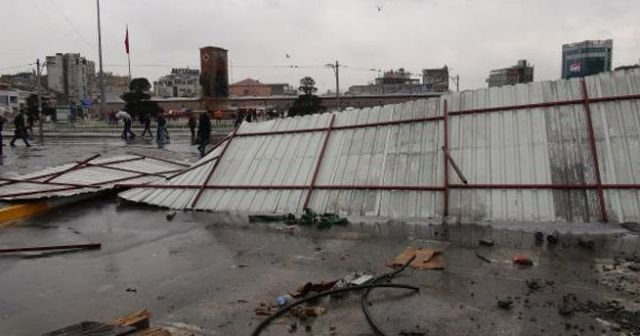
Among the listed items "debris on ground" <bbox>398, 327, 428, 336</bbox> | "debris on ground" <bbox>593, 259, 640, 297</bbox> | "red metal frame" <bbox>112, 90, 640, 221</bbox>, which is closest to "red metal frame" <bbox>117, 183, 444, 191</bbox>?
"red metal frame" <bbox>112, 90, 640, 221</bbox>

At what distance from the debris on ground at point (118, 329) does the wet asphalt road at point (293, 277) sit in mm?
419

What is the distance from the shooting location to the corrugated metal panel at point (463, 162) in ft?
33.0

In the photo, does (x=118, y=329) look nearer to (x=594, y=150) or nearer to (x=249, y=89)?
(x=594, y=150)

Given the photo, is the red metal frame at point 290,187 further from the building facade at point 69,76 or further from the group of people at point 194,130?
the building facade at point 69,76

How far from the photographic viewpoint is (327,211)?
11.7 m

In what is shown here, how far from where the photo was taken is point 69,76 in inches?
4651

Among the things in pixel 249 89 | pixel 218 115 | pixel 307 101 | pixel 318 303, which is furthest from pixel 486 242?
pixel 249 89

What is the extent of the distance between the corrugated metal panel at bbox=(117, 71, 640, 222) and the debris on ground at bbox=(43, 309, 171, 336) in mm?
6106

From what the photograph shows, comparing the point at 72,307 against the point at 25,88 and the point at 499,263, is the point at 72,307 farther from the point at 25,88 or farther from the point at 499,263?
the point at 25,88

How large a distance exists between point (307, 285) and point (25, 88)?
13099 centimetres

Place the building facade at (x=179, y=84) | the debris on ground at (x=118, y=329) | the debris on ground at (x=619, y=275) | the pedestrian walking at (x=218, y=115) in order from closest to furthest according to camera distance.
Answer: the debris on ground at (x=118, y=329), the debris on ground at (x=619, y=275), the pedestrian walking at (x=218, y=115), the building facade at (x=179, y=84)

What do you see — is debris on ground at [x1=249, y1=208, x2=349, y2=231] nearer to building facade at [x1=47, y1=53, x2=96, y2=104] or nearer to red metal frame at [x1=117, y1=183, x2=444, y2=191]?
red metal frame at [x1=117, y1=183, x2=444, y2=191]

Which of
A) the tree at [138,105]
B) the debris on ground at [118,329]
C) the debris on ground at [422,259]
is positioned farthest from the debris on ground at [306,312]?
the tree at [138,105]

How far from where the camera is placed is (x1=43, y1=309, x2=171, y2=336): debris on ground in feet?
18.4
